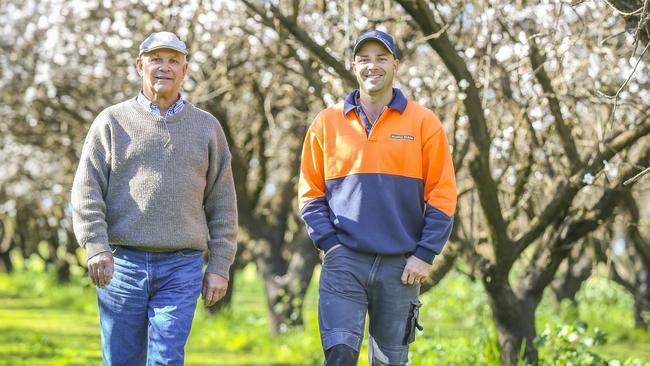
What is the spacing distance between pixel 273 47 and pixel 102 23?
87.0 inches

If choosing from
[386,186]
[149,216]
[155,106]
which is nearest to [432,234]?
[386,186]

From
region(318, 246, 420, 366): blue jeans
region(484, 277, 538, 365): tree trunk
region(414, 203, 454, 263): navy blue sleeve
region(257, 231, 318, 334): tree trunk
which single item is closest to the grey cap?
region(318, 246, 420, 366): blue jeans

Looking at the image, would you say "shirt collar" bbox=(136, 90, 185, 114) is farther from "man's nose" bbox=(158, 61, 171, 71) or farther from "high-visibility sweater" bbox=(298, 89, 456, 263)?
"high-visibility sweater" bbox=(298, 89, 456, 263)

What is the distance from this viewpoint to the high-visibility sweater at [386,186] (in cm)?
489

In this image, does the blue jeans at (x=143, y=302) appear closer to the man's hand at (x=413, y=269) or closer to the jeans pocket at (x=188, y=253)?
the jeans pocket at (x=188, y=253)

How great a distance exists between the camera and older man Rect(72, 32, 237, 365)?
4816mm

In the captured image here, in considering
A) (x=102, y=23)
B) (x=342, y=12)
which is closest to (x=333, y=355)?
(x=342, y=12)

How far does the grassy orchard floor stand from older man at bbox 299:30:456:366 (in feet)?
8.26

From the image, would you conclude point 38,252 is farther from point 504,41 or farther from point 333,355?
point 333,355

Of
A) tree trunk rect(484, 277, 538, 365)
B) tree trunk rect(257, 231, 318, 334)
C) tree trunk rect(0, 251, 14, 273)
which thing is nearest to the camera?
tree trunk rect(484, 277, 538, 365)

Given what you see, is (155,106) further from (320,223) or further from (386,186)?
(386,186)

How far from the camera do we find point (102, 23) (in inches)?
437

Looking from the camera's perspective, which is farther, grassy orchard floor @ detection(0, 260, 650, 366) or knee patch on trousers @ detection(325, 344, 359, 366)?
grassy orchard floor @ detection(0, 260, 650, 366)

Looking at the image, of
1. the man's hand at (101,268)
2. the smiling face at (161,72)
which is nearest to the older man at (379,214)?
the smiling face at (161,72)
